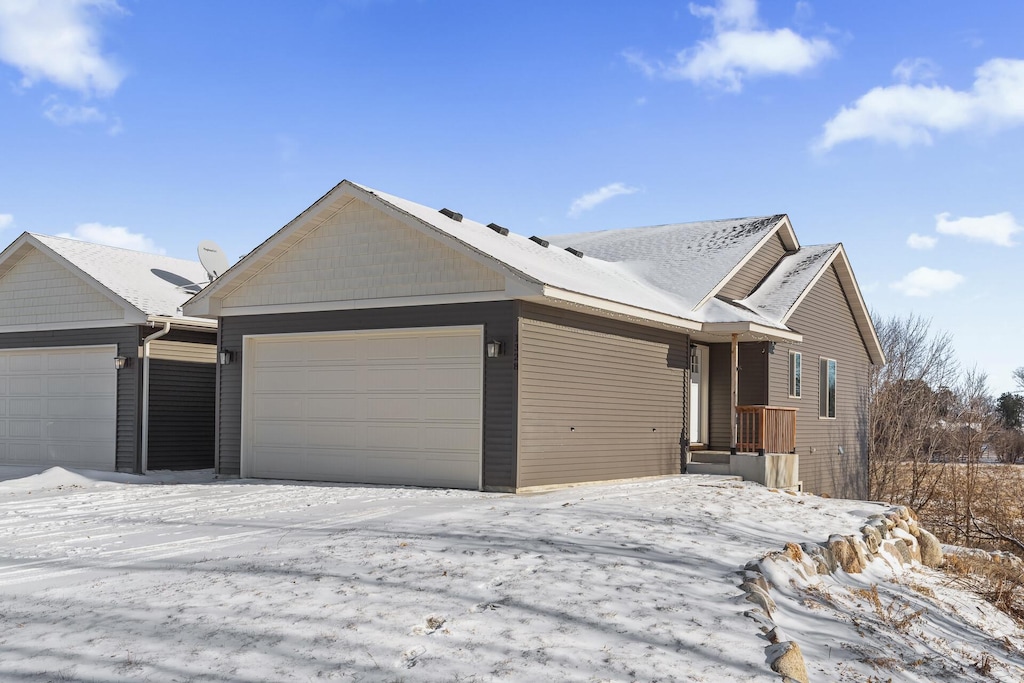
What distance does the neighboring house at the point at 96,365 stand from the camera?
17.4 m

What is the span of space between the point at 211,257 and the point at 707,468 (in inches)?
421

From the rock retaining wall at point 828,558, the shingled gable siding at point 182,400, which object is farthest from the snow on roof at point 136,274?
the rock retaining wall at point 828,558

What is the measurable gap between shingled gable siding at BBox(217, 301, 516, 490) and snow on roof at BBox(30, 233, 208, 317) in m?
2.67

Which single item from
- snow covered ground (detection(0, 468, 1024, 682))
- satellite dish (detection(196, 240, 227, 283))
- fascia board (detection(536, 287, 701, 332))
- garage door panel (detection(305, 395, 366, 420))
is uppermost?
satellite dish (detection(196, 240, 227, 283))

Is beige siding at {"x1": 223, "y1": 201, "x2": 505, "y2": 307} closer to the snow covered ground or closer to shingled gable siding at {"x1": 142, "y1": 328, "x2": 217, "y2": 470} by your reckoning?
shingled gable siding at {"x1": 142, "y1": 328, "x2": 217, "y2": 470}

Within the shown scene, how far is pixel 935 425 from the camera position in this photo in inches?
1191

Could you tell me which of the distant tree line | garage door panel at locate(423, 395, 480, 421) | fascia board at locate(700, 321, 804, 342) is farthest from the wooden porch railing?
garage door panel at locate(423, 395, 480, 421)

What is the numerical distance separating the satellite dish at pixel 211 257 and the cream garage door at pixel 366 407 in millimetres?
4487

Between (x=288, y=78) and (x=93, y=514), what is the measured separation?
10.7 metres

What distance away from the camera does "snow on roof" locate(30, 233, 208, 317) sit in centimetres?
1759

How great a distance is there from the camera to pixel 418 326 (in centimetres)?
1368

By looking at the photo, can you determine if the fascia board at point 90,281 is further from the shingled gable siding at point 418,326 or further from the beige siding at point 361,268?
the beige siding at point 361,268

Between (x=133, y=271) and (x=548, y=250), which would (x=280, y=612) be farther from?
(x=133, y=271)

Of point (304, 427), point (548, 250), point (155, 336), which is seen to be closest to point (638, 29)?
point (548, 250)
